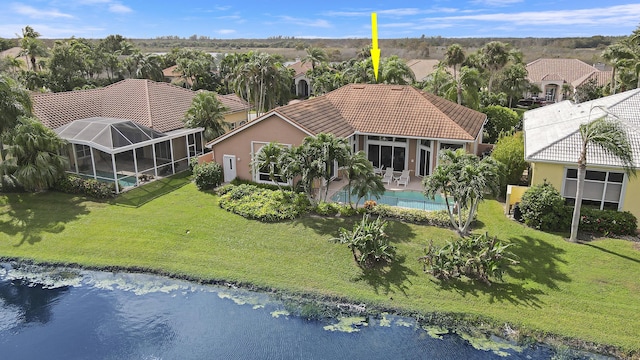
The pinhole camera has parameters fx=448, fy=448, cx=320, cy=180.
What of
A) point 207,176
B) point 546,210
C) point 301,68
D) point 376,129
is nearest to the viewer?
point 546,210

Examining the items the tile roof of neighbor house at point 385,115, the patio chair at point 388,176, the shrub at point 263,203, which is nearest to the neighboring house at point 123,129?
the tile roof of neighbor house at point 385,115

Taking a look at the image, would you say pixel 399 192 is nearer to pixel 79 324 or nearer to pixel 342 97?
pixel 342 97

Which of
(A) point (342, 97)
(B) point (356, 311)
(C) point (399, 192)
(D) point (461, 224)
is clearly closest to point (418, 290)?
(B) point (356, 311)

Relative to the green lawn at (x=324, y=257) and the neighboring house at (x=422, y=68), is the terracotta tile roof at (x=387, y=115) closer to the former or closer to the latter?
the green lawn at (x=324, y=257)

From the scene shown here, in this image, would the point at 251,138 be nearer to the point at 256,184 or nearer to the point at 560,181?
the point at 256,184

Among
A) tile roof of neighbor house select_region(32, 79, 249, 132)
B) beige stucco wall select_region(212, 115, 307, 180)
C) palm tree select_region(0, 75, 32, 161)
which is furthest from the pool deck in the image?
palm tree select_region(0, 75, 32, 161)

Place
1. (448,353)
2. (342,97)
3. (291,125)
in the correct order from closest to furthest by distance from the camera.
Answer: (448,353)
(291,125)
(342,97)

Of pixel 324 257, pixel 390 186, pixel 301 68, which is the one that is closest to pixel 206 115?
→ pixel 390 186

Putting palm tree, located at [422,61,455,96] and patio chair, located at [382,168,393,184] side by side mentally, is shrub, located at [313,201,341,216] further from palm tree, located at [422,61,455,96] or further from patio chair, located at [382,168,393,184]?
palm tree, located at [422,61,455,96]
